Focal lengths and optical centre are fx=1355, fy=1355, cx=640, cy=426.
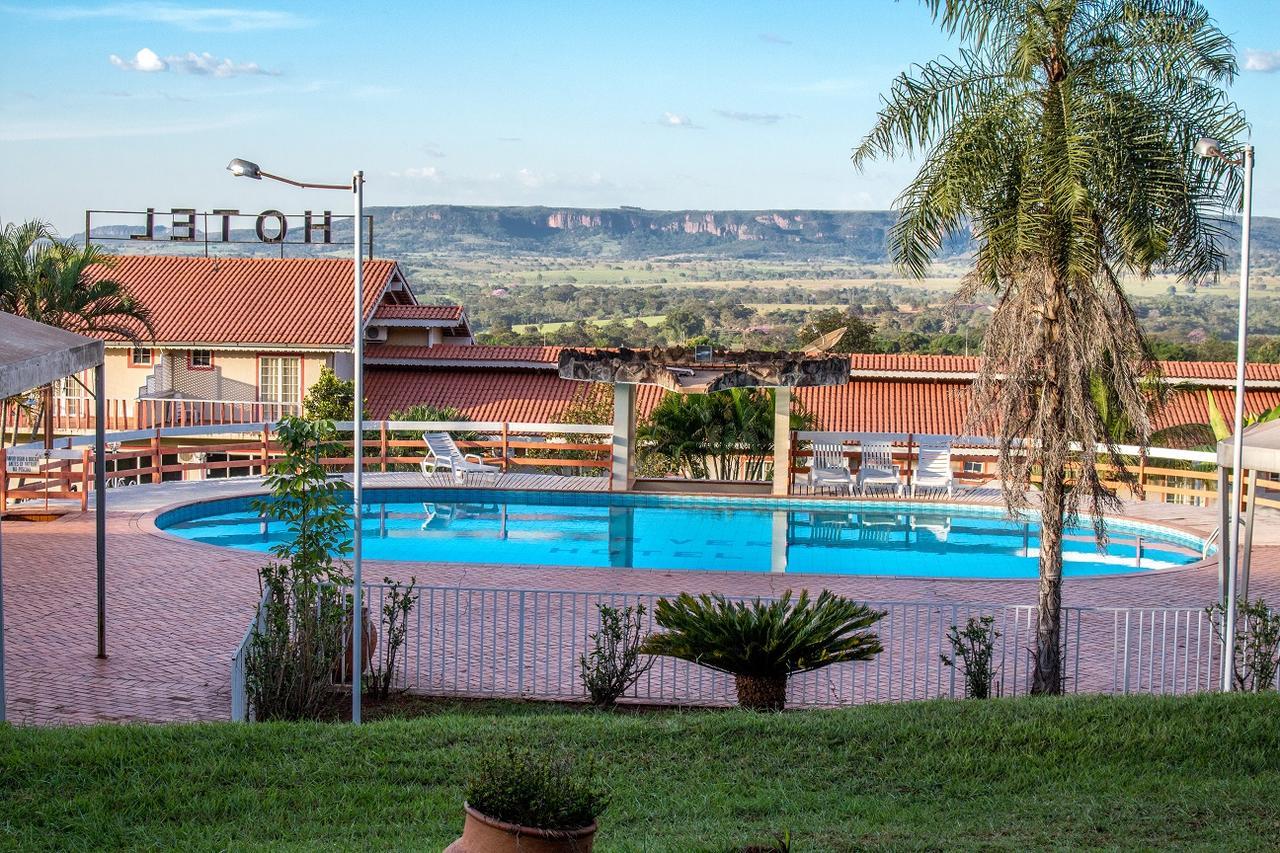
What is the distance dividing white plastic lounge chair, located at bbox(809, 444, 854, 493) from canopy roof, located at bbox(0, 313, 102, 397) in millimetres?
14371

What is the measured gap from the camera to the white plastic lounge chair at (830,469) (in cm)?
2262

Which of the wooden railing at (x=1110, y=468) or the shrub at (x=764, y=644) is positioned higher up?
the wooden railing at (x=1110, y=468)

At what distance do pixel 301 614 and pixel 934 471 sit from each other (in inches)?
598

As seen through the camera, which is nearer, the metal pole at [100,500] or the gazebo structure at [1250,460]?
the gazebo structure at [1250,460]

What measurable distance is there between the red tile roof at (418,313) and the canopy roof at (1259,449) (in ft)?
101

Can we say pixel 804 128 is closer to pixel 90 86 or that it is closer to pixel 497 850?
pixel 90 86

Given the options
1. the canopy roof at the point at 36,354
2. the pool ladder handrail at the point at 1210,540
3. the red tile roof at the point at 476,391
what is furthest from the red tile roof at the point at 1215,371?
the canopy roof at the point at 36,354

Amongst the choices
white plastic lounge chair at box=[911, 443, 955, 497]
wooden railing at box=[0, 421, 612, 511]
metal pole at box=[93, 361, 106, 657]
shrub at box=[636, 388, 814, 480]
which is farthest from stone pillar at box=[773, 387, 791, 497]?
metal pole at box=[93, 361, 106, 657]

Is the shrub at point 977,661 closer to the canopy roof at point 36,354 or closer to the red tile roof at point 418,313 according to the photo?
the canopy roof at point 36,354

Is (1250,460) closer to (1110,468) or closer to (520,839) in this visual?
(520,839)

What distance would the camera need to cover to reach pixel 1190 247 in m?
10.6

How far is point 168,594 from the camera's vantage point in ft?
44.2

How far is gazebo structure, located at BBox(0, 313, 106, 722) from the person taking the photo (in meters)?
8.21

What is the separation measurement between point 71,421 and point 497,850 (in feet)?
105
